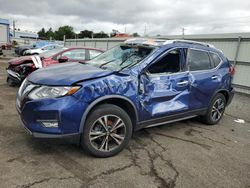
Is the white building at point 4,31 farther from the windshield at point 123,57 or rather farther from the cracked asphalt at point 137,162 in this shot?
the windshield at point 123,57

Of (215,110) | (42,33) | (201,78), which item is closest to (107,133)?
(201,78)

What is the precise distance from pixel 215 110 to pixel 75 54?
503cm

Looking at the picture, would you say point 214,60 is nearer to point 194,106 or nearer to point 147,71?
point 194,106

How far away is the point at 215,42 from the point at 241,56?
157 cm

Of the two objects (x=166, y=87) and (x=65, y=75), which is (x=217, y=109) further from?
(x=65, y=75)

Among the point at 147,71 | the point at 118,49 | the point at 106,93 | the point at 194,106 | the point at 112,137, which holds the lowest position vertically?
the point at 112,137

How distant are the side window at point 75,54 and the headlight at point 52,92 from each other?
5001mm

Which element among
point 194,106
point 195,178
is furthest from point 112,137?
point 194,106

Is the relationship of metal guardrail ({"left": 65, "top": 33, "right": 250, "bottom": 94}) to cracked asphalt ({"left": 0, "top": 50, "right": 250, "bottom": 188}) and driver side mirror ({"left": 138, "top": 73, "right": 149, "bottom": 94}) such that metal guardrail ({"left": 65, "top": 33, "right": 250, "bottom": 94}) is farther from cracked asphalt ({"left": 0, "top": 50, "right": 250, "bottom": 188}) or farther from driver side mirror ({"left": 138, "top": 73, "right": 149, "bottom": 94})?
driver side mirror ({"left": 138, "top": 73, "right": 149, "bottom": 94})

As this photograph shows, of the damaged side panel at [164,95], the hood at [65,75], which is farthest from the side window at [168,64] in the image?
the hood at [65,75]

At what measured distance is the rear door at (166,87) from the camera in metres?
3.79

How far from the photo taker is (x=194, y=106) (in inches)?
185

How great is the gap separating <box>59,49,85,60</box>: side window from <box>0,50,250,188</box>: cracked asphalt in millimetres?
3765

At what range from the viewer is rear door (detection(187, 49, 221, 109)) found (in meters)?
4.56
